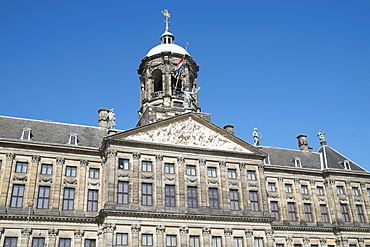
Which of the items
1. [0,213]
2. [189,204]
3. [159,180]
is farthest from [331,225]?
[0,213]

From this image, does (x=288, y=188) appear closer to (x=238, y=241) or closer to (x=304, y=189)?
(x=304, y=189)

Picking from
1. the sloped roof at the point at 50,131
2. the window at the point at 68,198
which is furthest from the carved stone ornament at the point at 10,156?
the window at the point at 68,198

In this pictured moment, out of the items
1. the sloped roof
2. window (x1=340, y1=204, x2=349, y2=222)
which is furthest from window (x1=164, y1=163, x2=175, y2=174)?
window (x1=340, y1=204, x2=349, y2=222)

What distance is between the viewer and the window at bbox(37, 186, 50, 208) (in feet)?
108

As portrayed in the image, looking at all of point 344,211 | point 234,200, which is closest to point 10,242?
point 234,200

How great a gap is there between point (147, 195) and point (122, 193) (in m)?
2.09

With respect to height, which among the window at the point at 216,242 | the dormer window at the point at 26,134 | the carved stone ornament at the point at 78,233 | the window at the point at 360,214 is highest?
the dormer window at the point at 26,134

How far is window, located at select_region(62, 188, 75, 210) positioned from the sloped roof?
4.49 meters

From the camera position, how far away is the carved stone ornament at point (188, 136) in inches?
1416

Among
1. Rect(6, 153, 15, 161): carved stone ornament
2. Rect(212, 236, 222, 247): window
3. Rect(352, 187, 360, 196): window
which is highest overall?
Rect(6, 153, 15, 161): carved stone ornament

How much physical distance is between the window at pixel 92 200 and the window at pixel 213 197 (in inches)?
382

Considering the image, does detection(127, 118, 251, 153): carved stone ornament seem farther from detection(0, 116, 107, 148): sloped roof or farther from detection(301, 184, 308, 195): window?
detection(301, 184, 308, 195): window

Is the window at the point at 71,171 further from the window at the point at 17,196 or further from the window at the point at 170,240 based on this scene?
the window at the point at 170,240

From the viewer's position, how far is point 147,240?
105ft
